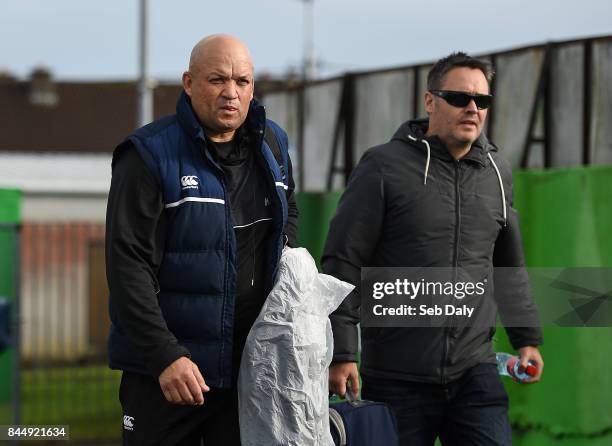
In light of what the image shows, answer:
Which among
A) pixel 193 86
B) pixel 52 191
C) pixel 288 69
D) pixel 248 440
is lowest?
pixel 248 440

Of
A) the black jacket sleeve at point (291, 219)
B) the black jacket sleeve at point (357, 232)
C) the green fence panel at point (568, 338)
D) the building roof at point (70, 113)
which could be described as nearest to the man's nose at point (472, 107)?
the black jacket sleeve at point (357, 232)

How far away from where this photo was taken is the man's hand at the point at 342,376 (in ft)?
13.5

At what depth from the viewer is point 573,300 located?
244 inches

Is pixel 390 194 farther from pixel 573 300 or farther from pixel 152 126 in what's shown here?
pixel 573 300

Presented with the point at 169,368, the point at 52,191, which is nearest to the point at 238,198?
the point at 169,368

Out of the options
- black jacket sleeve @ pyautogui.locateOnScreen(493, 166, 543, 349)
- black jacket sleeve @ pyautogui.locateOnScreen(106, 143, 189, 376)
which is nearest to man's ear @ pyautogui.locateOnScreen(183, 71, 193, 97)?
black jacket sleeve @ pyautogui.locateOnScreen(106, 143, 189, 376)

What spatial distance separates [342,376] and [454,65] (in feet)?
4.09

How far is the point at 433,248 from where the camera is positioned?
4.27 m

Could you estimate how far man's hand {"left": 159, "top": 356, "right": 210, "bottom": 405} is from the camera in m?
3.36

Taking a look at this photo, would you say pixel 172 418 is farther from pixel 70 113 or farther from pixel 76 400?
pixel 70 113

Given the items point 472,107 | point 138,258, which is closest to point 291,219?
point 138,258

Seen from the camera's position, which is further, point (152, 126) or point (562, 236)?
point (562, 236)

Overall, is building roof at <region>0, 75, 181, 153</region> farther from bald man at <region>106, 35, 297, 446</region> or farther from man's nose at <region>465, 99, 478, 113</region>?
bald man at <region>106, 35, 297, 446</region>

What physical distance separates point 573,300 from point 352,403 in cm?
252
